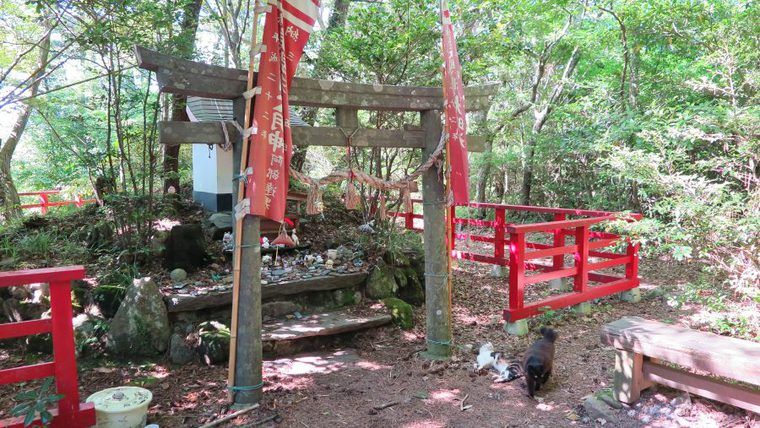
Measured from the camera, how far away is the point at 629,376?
11.5 feet

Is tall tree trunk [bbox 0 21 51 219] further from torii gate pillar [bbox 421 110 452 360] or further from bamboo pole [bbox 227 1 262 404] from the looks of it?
torii gate pillar [bbox 421 110 452 360]

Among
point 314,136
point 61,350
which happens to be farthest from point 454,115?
point 61,350

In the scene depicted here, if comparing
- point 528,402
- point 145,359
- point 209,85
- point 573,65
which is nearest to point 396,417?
point 528,402

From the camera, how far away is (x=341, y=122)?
426 centimetres

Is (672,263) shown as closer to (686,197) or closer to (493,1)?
(686,197)

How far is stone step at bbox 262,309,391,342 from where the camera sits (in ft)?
15.7

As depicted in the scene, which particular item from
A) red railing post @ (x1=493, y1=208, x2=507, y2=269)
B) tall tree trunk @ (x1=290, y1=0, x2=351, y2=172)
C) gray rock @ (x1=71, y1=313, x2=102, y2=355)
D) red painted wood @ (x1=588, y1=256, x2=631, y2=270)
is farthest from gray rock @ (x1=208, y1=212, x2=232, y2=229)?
red painted wood @ (x1=588, y1=256, x2=631, y2=270)

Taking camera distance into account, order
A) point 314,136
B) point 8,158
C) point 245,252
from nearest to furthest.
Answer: point 245,252
point 314,136
point 8,158

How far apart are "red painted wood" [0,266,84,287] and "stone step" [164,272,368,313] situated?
1.84m

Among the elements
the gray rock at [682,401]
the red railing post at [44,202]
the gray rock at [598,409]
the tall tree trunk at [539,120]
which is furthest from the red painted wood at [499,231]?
the red railing post at [44,202]

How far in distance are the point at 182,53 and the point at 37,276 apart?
3760mm

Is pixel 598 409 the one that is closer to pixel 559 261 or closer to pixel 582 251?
pixel 582 251

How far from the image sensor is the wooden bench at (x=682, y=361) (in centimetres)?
296

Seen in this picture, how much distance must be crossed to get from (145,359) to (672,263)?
347 inches
